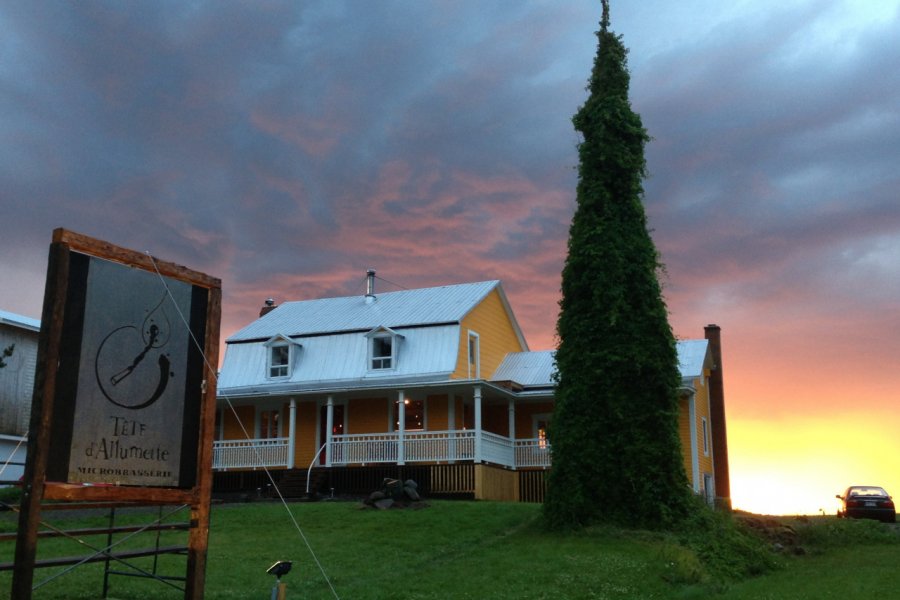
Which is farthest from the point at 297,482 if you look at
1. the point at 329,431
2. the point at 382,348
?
the point at 382,348

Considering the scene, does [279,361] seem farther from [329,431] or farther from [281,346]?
[329,431]

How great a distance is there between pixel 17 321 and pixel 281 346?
366 inches

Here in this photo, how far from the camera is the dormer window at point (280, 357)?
115ft

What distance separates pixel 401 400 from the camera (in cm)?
3023

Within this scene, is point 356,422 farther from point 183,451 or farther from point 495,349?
point 183,451

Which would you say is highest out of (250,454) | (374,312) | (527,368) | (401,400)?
(374,312)

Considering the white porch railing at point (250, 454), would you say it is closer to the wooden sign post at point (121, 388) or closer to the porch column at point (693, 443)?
the porch column at point (693, 443)

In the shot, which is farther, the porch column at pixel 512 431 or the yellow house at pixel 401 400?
the porch column at pixel 512 431

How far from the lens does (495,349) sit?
118 feet

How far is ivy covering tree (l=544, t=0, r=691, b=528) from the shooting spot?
19.4 metres

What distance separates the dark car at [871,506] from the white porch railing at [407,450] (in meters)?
9.55

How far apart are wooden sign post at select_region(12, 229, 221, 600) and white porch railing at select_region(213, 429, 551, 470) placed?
1820 cm

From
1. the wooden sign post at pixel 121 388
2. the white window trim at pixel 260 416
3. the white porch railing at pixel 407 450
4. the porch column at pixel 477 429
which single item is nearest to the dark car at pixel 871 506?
the white porch railing at pixel 407 450

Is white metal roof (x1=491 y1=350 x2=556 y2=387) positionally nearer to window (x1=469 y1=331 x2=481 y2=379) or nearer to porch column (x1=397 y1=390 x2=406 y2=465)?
window (x1=469 y1=331 x2=481 y2=379)
